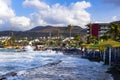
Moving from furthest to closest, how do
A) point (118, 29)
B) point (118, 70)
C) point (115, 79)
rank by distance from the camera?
1. point (118, 29)
2. point (118, 70)
3. point (115, 79)

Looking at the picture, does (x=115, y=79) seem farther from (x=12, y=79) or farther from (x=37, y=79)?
(x=12, y=79)

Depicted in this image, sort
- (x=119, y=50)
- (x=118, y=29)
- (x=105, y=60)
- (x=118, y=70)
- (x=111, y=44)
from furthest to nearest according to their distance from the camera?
(x=118, y=29) < (x=105, y=60) < (x=119, y=50) < (x=111, y=44) < (x=118, y=70)

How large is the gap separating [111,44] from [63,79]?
1341 centimetres

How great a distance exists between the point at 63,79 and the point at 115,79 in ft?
13.1

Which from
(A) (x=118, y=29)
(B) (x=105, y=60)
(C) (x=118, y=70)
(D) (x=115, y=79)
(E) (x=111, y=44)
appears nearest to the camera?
(D) (x=115, y=79)

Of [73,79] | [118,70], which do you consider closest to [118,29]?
[118,70]

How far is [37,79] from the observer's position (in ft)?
91.5

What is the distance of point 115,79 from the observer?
26.6 m

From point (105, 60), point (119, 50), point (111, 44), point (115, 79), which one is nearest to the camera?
point (115, 79)

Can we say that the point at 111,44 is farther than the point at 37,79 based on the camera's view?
Yes

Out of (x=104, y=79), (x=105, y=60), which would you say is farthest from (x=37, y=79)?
(x=105, y=60)

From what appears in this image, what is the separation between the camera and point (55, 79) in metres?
27.7

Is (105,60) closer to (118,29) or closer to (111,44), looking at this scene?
(111,44)

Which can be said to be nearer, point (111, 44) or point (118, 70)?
point (118, 70)
